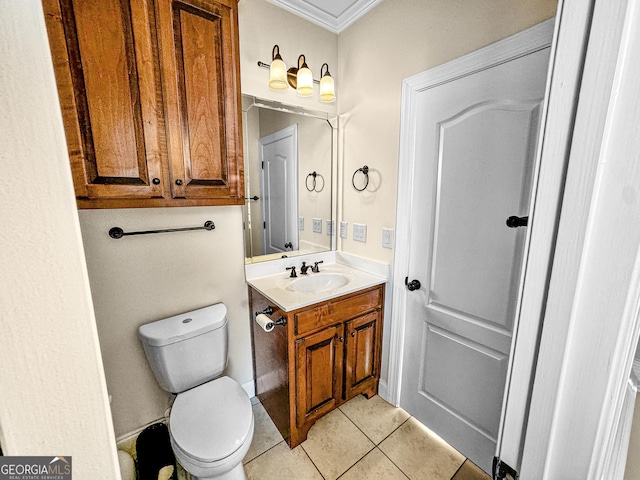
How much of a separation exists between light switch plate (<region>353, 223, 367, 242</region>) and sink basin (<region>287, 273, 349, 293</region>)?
0.98 ft

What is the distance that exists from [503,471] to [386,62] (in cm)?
187

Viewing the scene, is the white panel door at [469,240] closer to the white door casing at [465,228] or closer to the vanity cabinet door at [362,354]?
the white door casing at [465,228]

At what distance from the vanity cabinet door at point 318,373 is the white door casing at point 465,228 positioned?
1.49ft

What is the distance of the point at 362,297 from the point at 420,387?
0.67 meters

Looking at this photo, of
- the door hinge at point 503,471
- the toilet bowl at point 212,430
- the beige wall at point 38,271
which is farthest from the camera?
the toilet bowl at point 212,430

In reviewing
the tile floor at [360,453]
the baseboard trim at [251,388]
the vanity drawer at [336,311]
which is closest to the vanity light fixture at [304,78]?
the vanity drawer at [336,311]

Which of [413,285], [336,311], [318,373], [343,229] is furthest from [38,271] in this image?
[343,229]

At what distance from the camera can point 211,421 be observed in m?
1.20

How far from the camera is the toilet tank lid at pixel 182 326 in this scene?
1.32 metres

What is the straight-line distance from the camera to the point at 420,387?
5.37ft

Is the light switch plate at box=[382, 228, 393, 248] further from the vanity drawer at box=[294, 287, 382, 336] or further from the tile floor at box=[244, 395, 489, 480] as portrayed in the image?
the tile floor at box=[244, 395, 489, 480]

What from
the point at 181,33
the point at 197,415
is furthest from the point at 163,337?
the point at 181,33

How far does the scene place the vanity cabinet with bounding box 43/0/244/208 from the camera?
3.13 ft

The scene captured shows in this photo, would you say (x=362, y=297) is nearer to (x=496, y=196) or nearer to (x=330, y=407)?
(x=330, y=407)
